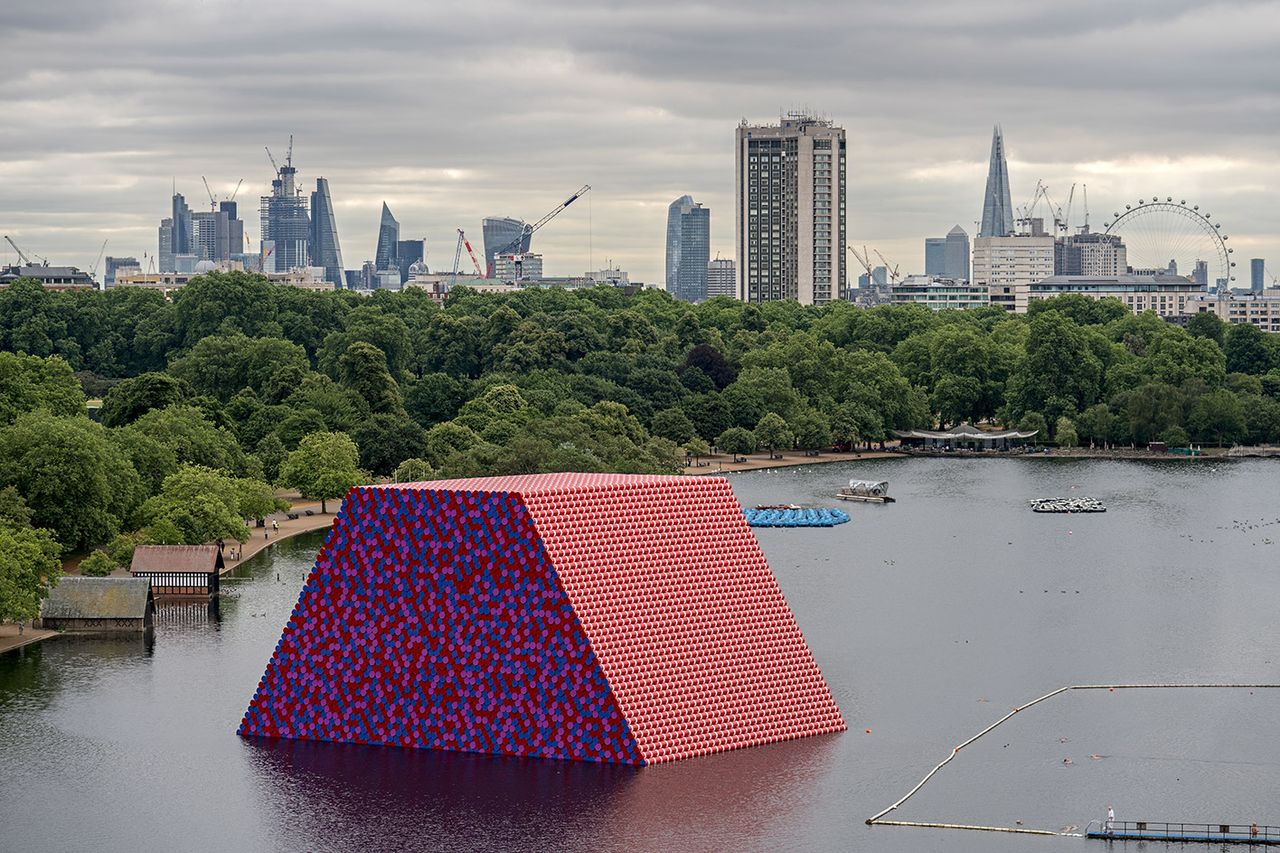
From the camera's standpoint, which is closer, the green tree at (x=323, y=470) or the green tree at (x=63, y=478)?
the green tree at (x=63, y=478)

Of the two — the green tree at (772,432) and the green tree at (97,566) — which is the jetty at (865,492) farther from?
the green tree at (97,566)

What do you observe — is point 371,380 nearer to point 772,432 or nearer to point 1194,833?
point 772,432

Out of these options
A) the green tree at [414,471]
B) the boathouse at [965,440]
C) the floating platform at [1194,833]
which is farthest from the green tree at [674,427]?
the floating platform at [1194,833]

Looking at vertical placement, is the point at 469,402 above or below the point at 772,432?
above

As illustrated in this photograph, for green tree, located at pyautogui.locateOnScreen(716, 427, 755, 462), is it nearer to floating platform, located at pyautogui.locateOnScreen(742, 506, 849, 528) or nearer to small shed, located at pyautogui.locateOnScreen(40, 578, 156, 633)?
floating platform, located at pyautogui.locateOnScreen(742, 506, 849, 528)

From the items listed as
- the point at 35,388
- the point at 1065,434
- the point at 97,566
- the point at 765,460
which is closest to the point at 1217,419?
the point at 1065,434

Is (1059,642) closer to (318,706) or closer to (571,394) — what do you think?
(318,706)

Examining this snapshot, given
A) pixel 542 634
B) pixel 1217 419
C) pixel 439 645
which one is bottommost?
pixel 439 645
